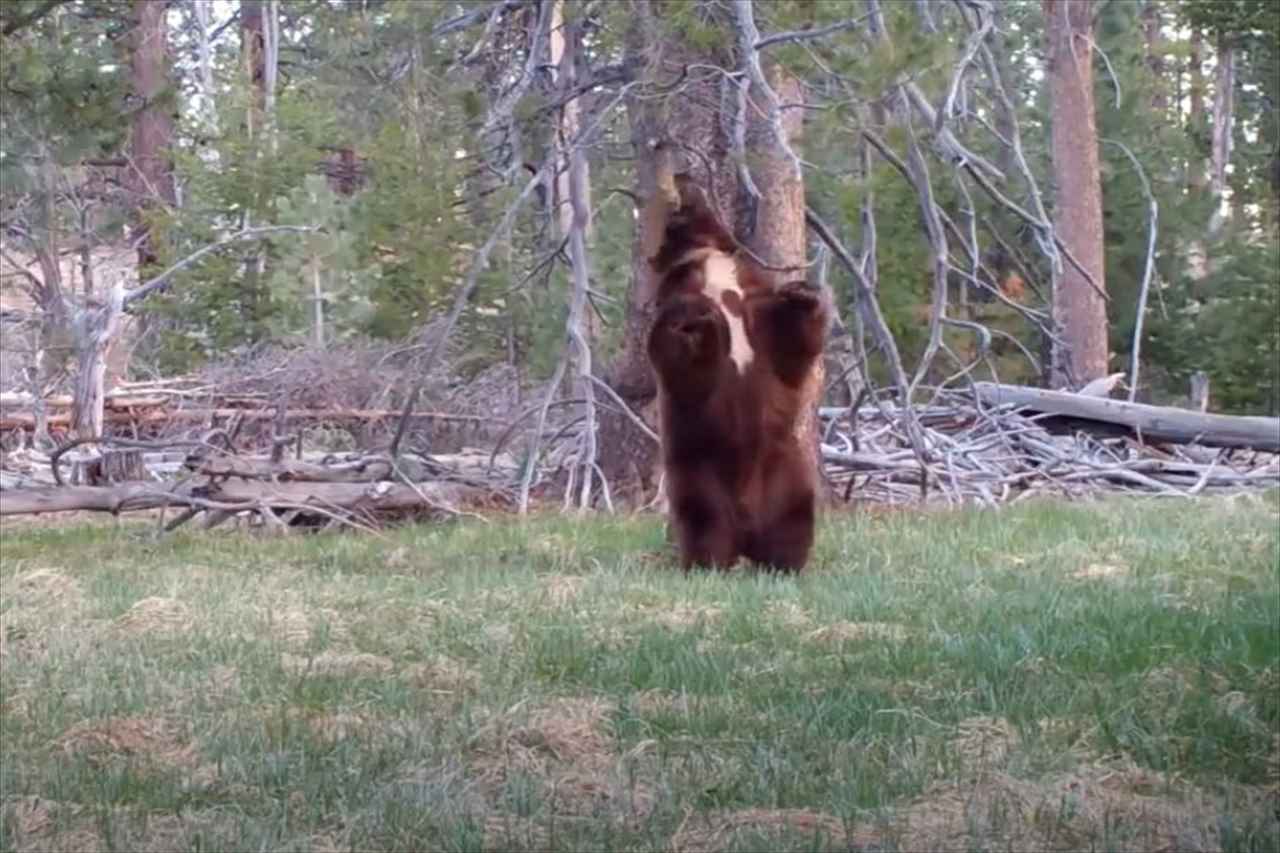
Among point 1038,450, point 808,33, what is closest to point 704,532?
point 808,33

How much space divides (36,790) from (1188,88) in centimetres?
4179

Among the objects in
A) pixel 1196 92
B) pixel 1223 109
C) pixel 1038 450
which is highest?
pixel 1196 92

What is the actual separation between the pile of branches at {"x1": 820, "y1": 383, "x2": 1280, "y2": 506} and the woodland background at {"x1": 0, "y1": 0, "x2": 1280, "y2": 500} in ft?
1.55

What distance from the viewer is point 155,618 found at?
7805 millimetres

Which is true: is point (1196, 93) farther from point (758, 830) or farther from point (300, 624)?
point (758, 830)

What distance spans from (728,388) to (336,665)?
8.27 ft

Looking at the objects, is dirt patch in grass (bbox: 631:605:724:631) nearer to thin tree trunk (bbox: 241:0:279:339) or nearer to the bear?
the bear

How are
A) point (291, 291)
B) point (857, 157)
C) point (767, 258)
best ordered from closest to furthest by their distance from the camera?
point (857, 157), point (767, 258), point (291, 291)

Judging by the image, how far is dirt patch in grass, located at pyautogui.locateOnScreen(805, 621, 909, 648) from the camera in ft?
22.7

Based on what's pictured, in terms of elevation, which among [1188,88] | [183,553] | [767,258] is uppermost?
[1188,88]

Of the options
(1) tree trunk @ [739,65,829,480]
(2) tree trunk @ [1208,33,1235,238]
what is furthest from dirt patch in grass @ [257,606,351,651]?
(2) tree trunk @ [1208,33,1235,238]

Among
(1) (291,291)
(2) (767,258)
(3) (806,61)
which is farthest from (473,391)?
(3) (806,61)

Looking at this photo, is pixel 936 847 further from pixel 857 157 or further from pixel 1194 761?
pixel 857 157

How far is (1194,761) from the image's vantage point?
16.8ft
